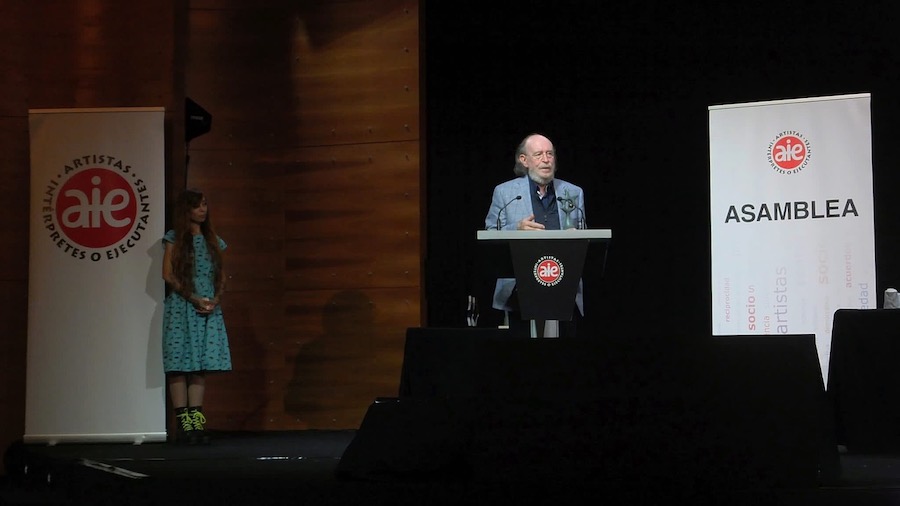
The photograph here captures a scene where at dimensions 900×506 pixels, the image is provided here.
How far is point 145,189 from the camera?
5141mm

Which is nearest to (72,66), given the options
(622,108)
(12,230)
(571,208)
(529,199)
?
(12,230)

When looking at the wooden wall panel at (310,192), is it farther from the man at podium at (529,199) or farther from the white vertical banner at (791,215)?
the white vertical banner at (791,215)

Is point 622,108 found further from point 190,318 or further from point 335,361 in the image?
point 190,318

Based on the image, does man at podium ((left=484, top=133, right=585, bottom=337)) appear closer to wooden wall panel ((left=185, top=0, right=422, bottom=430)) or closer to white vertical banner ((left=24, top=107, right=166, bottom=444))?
wooden wall panel ((left=185, top=0, right=422, bottom=430))

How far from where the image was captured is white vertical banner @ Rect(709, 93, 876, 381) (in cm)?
525

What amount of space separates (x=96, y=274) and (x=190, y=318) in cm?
59

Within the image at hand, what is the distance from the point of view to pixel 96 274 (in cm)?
510

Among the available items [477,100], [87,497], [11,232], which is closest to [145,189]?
[11,232]

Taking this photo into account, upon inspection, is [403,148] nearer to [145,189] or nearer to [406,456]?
[145,189]

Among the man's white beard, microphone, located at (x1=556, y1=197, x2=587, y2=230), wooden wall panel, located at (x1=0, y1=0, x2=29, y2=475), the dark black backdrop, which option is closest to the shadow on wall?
the dark black backdrop

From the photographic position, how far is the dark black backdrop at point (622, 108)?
569 centimetres

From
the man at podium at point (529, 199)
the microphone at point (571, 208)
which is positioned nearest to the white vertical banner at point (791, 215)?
the man at podium at point (529, 199)

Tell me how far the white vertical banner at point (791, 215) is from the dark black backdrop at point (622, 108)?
1.01ft

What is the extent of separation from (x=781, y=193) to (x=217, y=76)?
3666mm
